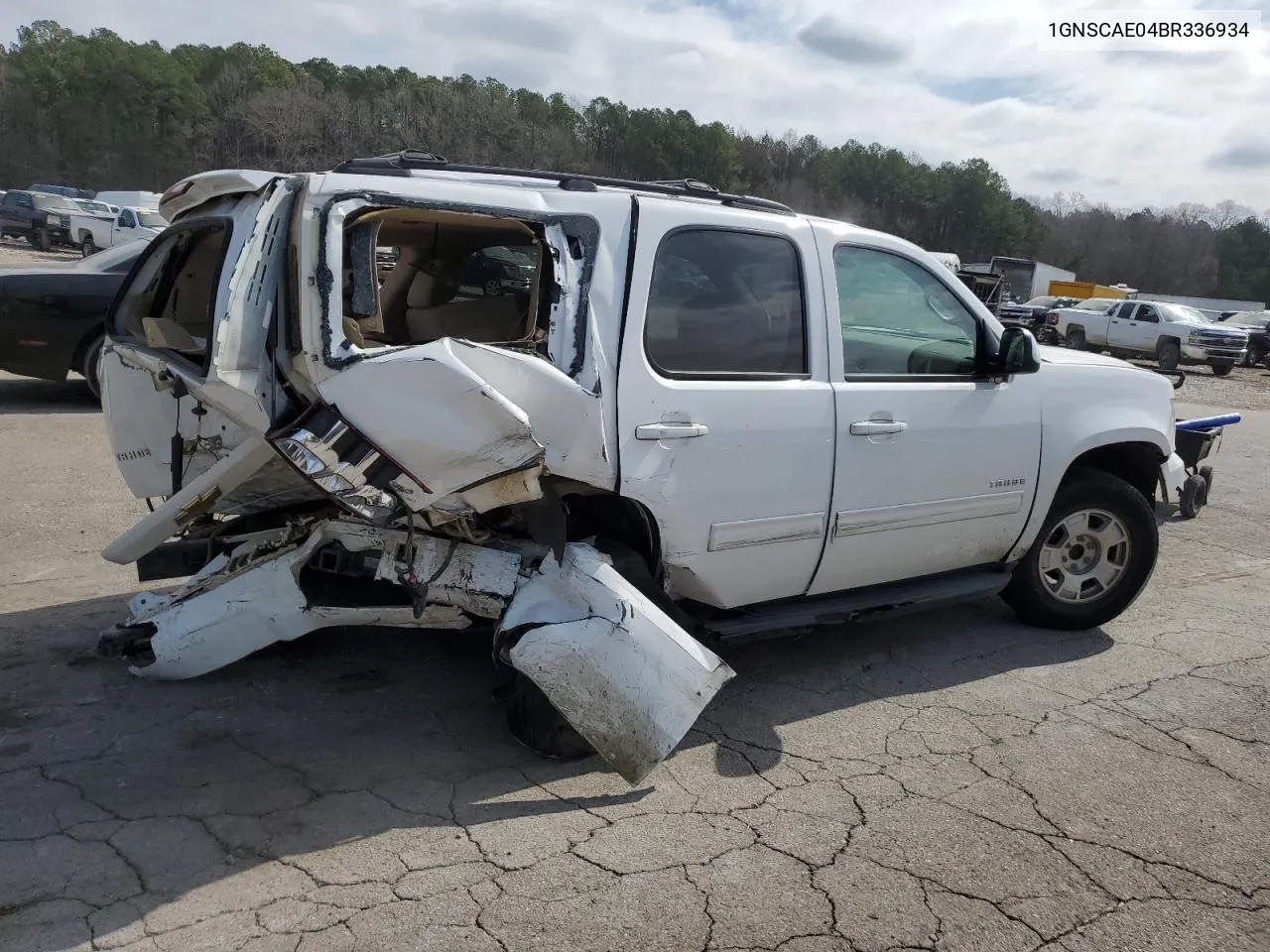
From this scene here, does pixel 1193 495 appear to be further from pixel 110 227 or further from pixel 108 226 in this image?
pixel 108 226

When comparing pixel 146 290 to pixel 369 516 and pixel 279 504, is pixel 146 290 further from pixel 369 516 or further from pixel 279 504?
pixel 369 516

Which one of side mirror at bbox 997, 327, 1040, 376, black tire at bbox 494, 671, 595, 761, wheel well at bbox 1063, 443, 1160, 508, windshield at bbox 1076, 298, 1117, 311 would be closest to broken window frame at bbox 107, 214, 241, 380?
black tire at bbox 494, 671, 595, 761

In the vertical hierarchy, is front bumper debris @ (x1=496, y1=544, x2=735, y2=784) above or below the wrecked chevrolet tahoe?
below

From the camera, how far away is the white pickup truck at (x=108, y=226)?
28.0 metres

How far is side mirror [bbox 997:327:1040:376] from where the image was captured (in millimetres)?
4574

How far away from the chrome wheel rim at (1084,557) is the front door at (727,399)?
172 centimetres

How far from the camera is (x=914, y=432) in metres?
4.31

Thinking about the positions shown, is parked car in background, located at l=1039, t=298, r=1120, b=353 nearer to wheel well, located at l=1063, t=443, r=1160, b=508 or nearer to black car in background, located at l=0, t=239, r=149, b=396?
wheel well, located at l=1063, t=443, r=1160, b=508

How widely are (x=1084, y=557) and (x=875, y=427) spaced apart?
1.88 m

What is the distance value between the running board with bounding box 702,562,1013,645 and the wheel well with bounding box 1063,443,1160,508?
0.85 metres

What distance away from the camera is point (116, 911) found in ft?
9.09

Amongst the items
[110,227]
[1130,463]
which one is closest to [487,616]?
[1130,463]

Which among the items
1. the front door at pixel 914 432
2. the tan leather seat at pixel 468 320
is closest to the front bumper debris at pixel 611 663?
the front door at pixel 914 432

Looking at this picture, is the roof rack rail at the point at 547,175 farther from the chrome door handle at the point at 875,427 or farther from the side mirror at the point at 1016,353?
the side mirror at the point at 1016,353
